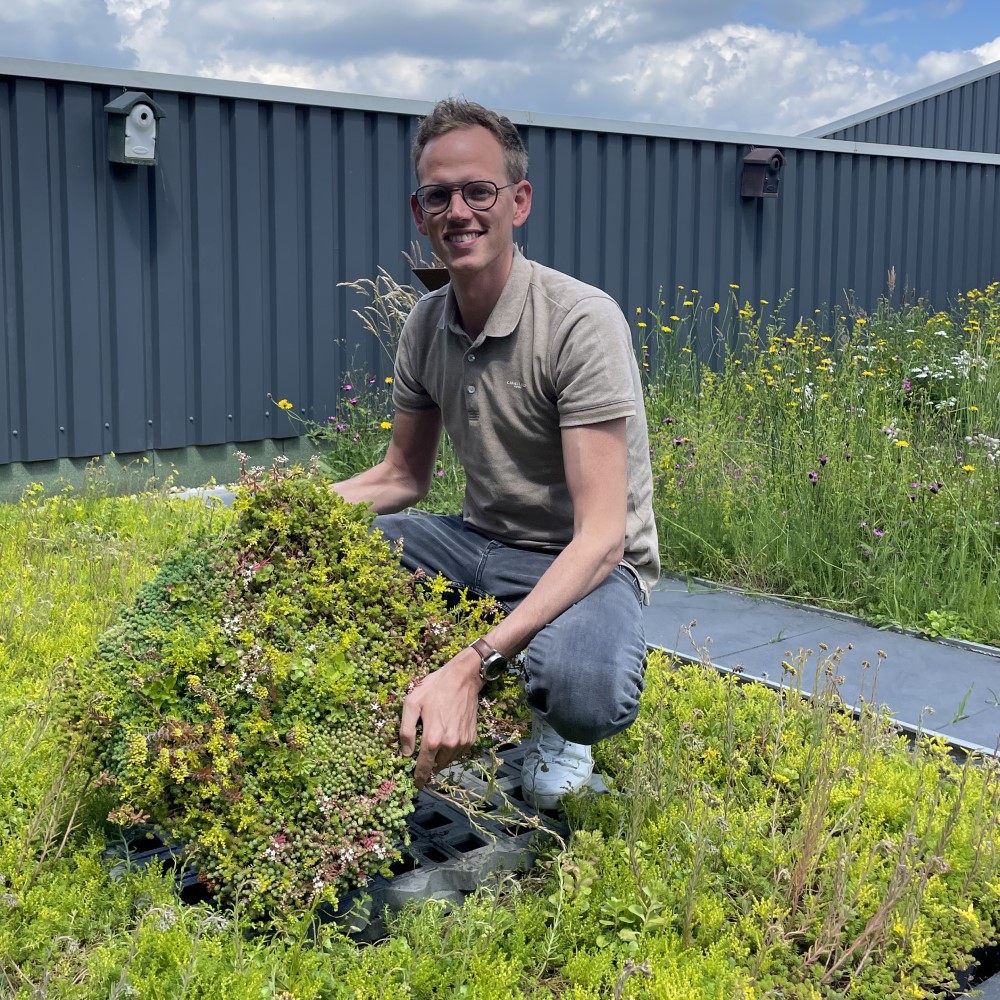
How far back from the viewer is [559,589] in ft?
7.94

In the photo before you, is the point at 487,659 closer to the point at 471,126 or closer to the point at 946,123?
the point at 471,126

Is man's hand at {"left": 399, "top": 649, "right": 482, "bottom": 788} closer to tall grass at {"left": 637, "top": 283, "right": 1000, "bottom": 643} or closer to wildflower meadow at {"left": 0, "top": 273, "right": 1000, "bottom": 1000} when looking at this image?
wildflower meadow at {"left": 0, "top": 273, "right": 1000, "bottom": 1000}

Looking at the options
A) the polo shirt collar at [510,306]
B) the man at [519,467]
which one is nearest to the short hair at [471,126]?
the man at [519,467]

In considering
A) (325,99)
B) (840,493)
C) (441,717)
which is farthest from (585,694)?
(325,99)

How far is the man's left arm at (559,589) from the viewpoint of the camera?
2234 millimetres

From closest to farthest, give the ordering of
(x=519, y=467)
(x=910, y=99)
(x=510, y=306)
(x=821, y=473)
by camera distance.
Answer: (x=510, y=306) < (x=519, y=467) < (x=821, y=473) < (x=910, y=99)

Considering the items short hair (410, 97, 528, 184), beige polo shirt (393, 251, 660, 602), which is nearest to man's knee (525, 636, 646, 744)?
beige polo shirt (393, 251, 660, 602)

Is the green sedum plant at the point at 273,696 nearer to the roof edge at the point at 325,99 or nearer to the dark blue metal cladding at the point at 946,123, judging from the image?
the roof edge at the point at 325,99

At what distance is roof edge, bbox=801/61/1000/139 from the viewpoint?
17.2 m

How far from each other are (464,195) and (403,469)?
2.57ft

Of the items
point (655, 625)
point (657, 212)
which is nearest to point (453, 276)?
point (655, 625)

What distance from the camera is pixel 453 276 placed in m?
2.74

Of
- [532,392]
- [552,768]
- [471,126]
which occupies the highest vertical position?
[471,126]

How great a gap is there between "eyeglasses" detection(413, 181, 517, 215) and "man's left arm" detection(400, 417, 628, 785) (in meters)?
0.57
